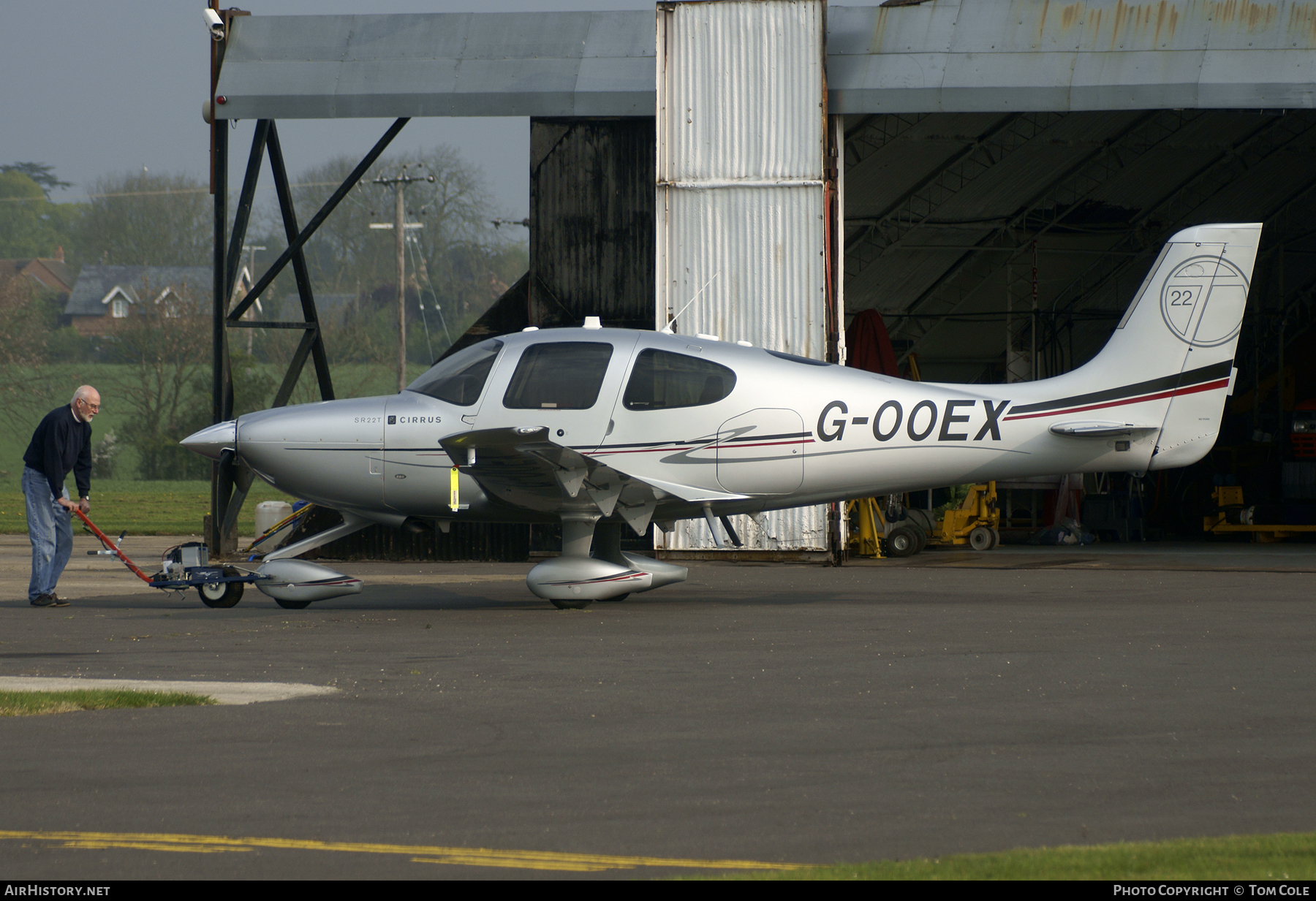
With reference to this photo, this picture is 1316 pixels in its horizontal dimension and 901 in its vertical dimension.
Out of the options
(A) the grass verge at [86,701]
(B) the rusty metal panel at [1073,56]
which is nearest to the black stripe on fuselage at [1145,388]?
A: (B) the rusty metal panel at [1073,56]

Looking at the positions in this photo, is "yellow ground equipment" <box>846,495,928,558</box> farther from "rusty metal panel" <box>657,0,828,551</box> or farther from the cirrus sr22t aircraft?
the cirrus sr22t aircraft

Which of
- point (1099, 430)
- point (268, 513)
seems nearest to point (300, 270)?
point (268, 513)

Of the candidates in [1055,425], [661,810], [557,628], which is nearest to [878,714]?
[661,810]

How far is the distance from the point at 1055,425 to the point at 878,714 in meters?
6.16

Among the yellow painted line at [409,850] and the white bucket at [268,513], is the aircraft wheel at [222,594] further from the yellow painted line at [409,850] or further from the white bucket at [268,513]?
the white bucket at [268,513]

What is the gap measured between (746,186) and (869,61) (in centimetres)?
235

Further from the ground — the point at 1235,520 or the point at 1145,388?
the point at 1145,388

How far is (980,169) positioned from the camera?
78.8 feet

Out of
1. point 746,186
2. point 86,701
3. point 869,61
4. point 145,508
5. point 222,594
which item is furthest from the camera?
point 145,508

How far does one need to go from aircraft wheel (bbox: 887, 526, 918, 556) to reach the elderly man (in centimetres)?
1154

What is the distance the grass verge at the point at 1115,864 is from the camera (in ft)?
12.7

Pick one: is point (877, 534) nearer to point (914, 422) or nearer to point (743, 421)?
point (914, 422)

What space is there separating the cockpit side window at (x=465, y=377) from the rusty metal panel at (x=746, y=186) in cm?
586

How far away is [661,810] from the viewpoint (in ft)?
15.8
